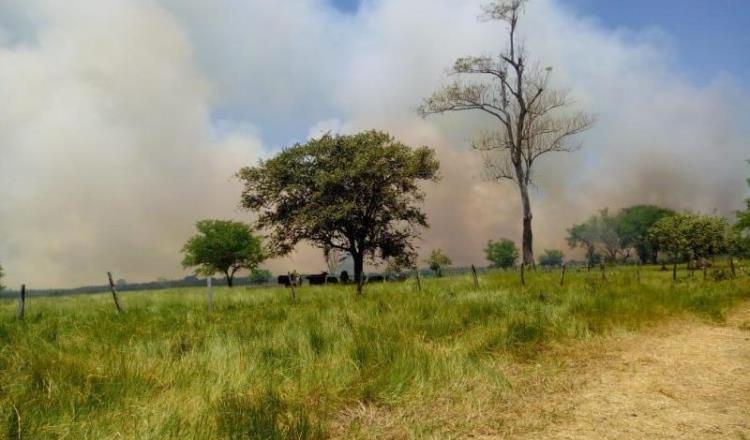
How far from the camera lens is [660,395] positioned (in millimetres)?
5520

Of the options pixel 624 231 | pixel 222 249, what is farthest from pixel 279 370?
pixel 624 231

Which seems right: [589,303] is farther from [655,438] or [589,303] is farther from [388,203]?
[388,203]

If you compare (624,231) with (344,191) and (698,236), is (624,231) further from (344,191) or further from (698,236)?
(344,191)

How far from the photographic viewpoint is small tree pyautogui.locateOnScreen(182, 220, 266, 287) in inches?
2245

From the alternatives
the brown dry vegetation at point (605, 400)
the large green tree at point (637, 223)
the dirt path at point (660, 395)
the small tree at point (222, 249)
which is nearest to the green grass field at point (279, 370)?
the brown dry vegetation at point (605, 400)

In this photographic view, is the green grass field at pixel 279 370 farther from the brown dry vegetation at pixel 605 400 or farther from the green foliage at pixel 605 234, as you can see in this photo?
the green foliage at pixel 605 234

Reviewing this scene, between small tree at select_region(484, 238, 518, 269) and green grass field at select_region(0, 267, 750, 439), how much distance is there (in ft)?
389

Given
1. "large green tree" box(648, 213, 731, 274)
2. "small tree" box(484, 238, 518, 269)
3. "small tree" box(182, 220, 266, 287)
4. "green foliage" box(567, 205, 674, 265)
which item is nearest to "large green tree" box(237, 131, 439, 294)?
"small tree" box(182, 220, 266, 287)

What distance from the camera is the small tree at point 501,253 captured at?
126 metres

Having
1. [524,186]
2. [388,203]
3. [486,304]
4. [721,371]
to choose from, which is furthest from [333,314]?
[388,203]

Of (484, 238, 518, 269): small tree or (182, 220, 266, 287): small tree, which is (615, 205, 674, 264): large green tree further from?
(182, 220, 266, 287): small tree

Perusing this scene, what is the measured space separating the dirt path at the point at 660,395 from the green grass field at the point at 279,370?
0.81 m

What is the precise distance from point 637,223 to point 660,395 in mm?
97779

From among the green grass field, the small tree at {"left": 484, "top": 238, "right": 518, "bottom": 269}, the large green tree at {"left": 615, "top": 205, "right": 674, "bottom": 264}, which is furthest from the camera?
the small tree at {"left": 484, "top": 238, "right": 518, "bottom": 269}
